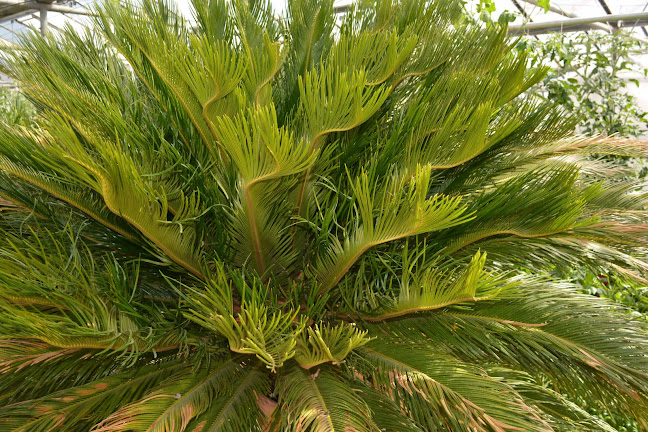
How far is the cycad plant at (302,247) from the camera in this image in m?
1.04

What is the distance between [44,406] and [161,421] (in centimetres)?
32

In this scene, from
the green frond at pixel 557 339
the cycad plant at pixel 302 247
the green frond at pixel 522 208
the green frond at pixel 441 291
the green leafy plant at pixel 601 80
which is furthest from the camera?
the green leafy plant at pixel 601 80

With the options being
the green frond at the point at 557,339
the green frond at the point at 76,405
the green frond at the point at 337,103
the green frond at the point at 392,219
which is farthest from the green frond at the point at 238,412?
the green frond at the point at 337,103

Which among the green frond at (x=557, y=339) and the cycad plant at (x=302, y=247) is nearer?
the cycad plant at (x=302, y=247)

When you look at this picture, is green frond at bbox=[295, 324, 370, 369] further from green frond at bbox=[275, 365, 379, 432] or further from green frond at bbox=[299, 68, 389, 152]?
green frond at bbox=[299, 68, 389, 152]

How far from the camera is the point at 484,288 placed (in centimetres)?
98

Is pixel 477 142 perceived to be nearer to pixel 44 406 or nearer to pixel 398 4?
pixel 398 4

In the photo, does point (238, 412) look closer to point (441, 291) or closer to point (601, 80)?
point (441, 291)

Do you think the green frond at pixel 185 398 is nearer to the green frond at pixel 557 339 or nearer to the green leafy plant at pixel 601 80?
the green frond at pixel 557 339

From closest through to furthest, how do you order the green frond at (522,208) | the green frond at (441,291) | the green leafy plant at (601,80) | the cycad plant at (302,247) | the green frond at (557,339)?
the green frond at (441,291)
the cycad plant at (302,247)
the green frond at (557,339)
the green frond at (522,208)
the green leafy plant at (601,80)

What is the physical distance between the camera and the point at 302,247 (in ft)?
5.00

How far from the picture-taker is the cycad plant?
1.04m

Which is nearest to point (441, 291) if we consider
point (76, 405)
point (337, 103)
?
point (337, 103)

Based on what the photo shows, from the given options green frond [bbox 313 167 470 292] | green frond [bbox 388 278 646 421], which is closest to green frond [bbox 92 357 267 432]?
green frond [bbox 313 167 470 292]
